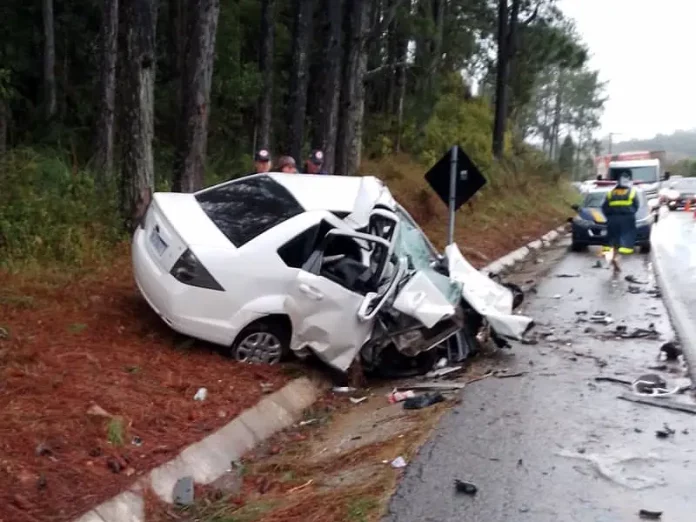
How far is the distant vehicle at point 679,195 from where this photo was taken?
41.9 metres

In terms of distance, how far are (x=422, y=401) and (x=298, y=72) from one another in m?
12.4

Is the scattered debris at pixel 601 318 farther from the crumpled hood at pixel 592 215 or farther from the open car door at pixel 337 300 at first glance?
the crumpled hood at pixel 592 215

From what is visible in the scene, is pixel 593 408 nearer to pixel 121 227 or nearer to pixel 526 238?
pixel 121 227

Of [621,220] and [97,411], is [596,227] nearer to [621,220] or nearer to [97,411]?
[621,220]

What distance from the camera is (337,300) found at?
7.91m

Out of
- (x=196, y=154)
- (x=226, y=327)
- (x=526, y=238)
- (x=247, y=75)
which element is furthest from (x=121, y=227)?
(x=526, y=238)

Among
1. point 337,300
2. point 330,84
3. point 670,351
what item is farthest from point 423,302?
point 330,84

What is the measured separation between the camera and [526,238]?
24578 millimetres

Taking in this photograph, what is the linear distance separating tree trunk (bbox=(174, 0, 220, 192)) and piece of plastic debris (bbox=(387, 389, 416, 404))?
20.3 ft

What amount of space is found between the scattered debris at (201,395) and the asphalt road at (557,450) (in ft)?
6.22

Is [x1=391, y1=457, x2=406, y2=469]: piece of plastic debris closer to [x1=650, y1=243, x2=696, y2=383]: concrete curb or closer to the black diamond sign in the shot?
[x1=650, y1=243, x2=696, y2=383]: concrete curb

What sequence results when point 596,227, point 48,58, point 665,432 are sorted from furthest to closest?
1. point 48,58
2. point 596,227
3. point 665,432

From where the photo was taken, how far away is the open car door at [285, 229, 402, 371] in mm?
7871

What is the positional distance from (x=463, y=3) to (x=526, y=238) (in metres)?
12.8
